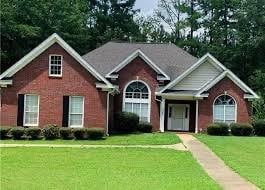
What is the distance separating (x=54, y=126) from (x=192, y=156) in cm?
1159

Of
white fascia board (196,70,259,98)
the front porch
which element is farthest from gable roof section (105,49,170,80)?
white fascia board (196,70,259,98)

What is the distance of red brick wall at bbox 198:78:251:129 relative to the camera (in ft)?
138

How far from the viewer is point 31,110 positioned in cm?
3672

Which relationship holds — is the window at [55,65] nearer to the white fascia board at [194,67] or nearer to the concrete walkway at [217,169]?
the white fascia board at [194,67]

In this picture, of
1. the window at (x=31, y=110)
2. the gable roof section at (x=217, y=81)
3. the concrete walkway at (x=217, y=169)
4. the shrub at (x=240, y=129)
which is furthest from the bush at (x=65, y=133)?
the shrub at (x=240, y=129)

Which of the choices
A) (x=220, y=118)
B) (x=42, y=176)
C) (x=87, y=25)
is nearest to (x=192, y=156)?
(x=42, y=176)

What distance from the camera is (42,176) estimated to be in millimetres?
17828

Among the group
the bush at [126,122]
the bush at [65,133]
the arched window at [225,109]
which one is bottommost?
the bush at [65,133]

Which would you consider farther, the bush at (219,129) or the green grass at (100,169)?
the bush at (219,129)

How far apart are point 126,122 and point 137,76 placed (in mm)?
4201

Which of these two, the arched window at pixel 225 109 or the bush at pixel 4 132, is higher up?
the arched window at pixel 225 109

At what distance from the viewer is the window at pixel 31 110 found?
36625 millimetres

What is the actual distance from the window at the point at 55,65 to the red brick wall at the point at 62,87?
26cm

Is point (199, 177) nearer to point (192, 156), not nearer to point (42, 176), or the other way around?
point (42, 176)
